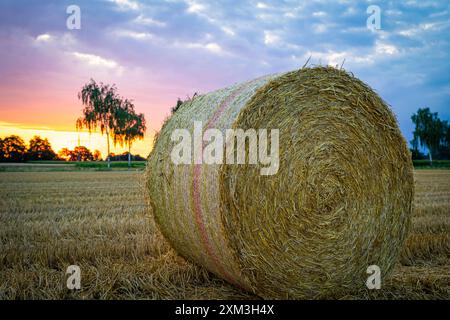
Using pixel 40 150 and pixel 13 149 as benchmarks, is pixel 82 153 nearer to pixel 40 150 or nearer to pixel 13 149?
pixel 40 150

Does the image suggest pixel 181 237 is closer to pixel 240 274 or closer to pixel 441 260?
pixel 240 274

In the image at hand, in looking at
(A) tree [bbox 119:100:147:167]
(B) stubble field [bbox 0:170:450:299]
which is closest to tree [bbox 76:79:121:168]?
(A) tree [bbox 119:100:147:167]

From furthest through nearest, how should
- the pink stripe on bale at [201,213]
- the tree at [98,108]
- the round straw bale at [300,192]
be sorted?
the tree at [98,108] → the pink stripe on bale at [201,213] → the round straw bale at [300,192]

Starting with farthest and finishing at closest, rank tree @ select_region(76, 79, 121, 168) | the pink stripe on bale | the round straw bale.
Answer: tree @ select_region(76, 79, 121, 168), the pink stripe on bale, the round straw bale

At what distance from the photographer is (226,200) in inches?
131

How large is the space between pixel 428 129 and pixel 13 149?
52254mm

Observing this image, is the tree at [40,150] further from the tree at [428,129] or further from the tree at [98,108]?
the tree at [428,129]

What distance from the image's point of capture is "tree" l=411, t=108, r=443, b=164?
52531 millimetres

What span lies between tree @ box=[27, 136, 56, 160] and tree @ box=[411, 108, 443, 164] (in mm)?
48115

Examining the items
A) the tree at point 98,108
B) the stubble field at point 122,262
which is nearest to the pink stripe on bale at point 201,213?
the stubble field at point 122,262

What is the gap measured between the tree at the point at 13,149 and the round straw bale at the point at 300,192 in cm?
4919

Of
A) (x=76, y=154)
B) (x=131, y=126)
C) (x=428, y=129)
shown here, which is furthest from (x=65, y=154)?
(x=428, y=129)

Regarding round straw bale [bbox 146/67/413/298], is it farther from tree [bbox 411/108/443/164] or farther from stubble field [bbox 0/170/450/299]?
tree [bbox 411/108/443/164]

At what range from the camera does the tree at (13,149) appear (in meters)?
47.1
